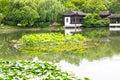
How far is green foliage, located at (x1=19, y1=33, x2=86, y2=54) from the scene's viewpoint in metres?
16.3

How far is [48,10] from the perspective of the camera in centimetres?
3334

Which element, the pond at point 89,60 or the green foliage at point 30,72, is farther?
the pond at point 89,60

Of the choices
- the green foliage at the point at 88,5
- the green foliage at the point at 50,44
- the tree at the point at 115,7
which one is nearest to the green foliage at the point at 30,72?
the green foliage at the point at 50,44

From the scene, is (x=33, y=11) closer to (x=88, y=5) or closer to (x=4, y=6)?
(x=4, y=6)

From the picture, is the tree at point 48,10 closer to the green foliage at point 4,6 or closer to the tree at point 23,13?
the tree at point 23,13

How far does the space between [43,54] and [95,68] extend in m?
4.07

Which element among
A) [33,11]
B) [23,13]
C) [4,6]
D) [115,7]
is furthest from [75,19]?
[4,6]

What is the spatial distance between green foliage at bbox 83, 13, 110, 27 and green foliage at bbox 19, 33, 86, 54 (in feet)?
51.9

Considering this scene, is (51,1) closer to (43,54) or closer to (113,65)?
(43,54)

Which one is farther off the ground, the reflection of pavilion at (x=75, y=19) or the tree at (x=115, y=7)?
the tree at (x=115, y=7)

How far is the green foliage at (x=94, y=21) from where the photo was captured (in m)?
33.6

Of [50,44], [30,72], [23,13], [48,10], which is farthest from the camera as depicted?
[48,10]

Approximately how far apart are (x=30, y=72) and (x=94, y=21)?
82.7 feet

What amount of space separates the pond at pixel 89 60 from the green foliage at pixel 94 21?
51.4ft
